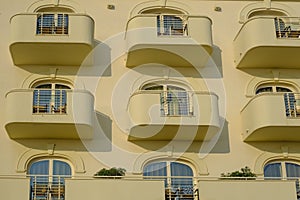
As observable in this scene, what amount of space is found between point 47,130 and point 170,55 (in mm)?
4708

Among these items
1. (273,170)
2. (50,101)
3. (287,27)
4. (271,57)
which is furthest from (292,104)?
(50,101)

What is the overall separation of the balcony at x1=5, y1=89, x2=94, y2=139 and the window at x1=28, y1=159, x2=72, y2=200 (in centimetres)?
84

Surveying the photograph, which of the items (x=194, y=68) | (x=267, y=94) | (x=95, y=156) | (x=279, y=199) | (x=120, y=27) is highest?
(x=120, y=27)

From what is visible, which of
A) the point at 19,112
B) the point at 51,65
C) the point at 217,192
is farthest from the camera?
the point at 51,65

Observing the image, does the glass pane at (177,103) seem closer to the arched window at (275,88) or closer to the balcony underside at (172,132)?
the balcony underside at (172,132)

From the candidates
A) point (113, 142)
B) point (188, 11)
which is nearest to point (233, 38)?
point (188, 11)

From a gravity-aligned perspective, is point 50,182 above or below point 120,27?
below

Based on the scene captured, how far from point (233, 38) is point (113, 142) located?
575 cm

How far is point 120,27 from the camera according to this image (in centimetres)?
2422

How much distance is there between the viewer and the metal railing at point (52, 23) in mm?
22828

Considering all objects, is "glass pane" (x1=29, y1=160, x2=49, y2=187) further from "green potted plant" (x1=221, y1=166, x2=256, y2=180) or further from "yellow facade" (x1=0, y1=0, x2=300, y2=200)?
"green potted plant" (x1=221, y1=166, x2=256, y2=180)

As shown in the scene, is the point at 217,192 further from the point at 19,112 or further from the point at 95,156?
the point at 19,112

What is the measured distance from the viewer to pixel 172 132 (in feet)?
71.5

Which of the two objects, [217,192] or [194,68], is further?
[194,68]
